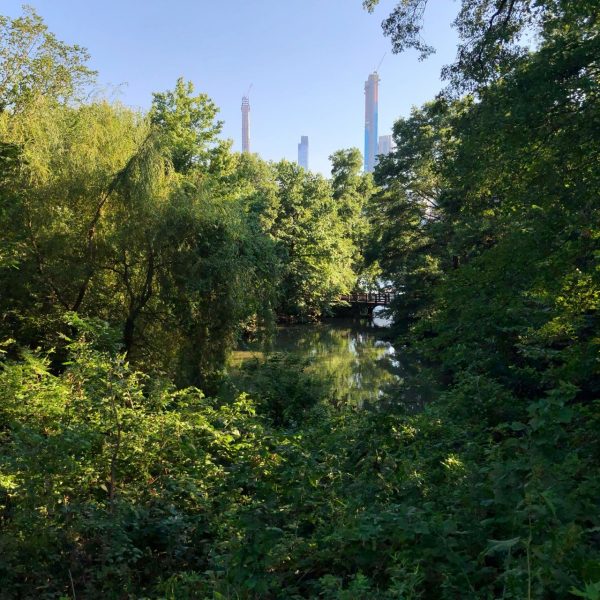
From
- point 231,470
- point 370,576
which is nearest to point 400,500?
point 370,576

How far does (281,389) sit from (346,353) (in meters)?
13.8

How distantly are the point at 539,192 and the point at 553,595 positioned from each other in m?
5.22

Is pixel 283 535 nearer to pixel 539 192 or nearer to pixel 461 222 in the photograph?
pixel 539 192

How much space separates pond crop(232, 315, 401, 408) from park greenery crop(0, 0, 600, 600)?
2.92 metres

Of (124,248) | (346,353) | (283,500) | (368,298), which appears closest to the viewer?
(283,500)

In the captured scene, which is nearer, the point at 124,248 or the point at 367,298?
the point at 124,248

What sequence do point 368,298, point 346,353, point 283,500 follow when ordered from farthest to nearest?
point 368,298, point 346,353, point 283,500

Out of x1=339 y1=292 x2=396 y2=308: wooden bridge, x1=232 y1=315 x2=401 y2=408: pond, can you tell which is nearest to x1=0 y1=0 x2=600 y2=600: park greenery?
x1=232 y1=315 x2=401 y2=408: pond

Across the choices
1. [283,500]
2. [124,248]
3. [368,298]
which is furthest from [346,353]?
[283,500]

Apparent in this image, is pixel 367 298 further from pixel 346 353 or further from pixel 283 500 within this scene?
pixel 283 500

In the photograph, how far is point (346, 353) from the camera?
24656 mm

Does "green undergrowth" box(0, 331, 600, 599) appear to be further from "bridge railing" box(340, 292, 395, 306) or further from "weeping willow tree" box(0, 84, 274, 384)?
"bridge railing" box(340, 292, 395, 306)

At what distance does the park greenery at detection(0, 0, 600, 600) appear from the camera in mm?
2693

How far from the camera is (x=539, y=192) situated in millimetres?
6066
